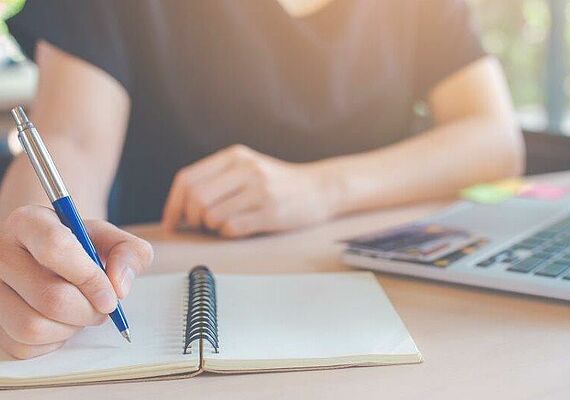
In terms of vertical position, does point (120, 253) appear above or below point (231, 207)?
below

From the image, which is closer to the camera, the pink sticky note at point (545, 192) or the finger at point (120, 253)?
the finger at point (120, 253)

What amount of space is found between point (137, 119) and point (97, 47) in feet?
0.58

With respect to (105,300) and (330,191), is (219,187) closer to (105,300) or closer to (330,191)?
(330,191)

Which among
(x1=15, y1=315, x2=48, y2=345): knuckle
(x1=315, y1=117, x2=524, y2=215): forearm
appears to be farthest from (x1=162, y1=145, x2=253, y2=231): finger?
(x1=15, y1=315, x2=48, y2=345): knuckle

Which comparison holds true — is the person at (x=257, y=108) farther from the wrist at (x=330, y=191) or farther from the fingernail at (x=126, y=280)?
the fingernail at (x=126, y=280)

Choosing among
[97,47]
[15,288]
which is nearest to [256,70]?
[97,47]

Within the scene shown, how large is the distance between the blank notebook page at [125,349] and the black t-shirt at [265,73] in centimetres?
53

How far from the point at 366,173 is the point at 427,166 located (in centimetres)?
8

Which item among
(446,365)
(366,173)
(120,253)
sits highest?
(366,173)

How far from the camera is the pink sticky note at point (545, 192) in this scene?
0.94m

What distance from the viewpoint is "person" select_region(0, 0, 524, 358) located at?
0.89 meters

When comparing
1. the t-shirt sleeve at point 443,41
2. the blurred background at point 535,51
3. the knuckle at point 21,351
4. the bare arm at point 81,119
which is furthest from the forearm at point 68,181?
the blurred background at point 535,51

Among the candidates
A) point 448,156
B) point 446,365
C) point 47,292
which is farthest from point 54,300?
point 448,156

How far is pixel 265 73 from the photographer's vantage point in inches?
45.1
